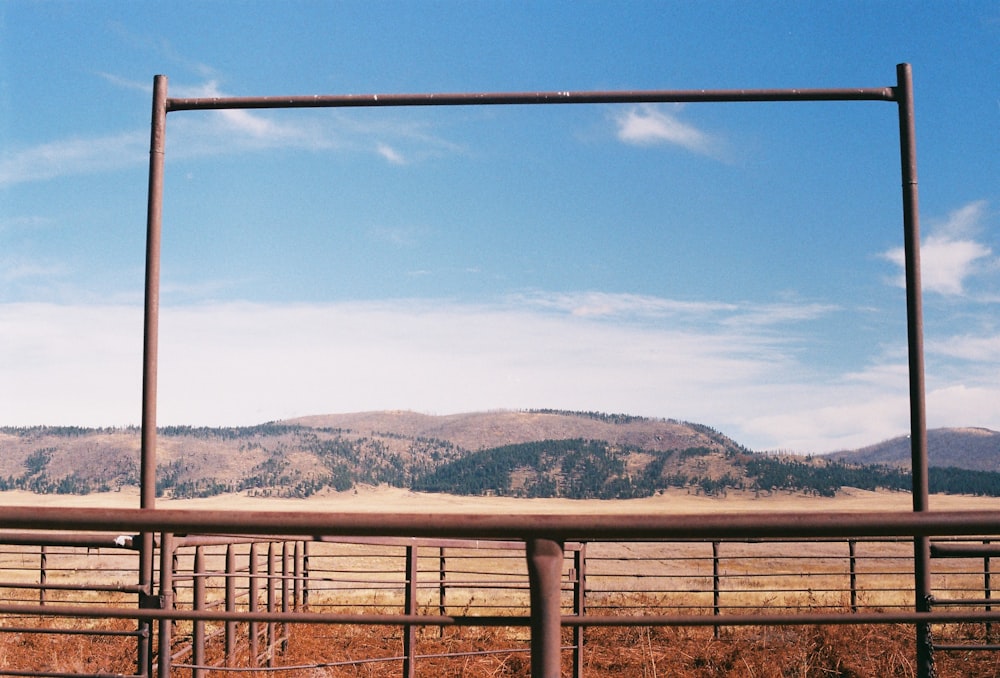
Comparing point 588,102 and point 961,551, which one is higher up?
point 588,102

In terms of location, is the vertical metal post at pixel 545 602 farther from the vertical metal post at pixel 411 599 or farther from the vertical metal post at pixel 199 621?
the vertical metal post at pixel 411 599

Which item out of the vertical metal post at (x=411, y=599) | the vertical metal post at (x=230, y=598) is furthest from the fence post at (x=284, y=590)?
the vertical metal post at (x=411, y=599)

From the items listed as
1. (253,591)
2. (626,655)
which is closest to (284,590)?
(253,591)

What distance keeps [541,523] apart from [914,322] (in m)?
4.47

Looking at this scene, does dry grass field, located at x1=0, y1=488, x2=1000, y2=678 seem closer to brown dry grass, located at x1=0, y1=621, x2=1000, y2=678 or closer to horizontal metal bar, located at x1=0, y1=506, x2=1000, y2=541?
brown dry grass, located at x1=0, y1=621, x2=1000, y2=678

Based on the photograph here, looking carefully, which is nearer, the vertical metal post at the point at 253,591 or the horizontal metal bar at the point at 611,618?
the horizontal metal bar at the point at 611,618

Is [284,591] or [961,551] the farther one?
[284,591]

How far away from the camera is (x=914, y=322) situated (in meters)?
5.56

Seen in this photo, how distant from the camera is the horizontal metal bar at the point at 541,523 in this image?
1794 mm

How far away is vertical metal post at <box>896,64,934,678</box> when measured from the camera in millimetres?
5406

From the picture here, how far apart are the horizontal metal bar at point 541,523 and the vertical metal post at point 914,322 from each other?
3.79 meters

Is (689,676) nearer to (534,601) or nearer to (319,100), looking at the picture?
(319,100)

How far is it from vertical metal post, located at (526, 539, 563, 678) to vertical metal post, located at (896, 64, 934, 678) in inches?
163

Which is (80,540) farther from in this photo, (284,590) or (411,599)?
(284,590)
